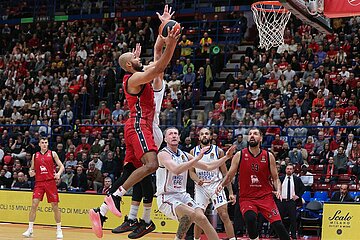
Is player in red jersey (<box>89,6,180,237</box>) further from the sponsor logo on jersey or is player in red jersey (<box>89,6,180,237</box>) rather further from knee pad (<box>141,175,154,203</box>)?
the sponsor logo on jersey

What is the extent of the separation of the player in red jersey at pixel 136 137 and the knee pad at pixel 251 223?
2574 mm

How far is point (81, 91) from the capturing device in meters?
26.0

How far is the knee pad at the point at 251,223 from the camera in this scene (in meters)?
11.0

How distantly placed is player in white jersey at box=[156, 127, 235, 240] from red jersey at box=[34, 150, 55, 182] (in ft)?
20.1

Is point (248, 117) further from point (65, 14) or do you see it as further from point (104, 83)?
point (65, 14)

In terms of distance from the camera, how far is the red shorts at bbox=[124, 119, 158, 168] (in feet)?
29.1

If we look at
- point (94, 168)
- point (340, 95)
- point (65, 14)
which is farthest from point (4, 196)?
point (65, 14)

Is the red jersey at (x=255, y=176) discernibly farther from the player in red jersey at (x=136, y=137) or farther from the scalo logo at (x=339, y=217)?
the scalo logo at (x=339, y=217)

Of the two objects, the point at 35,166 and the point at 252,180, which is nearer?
the point at 252,180

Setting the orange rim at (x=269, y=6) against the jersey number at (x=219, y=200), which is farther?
the orange rim at (x=269, y=6)

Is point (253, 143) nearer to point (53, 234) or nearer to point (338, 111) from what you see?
point (53, 234)

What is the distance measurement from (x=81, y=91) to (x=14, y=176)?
17.1ft

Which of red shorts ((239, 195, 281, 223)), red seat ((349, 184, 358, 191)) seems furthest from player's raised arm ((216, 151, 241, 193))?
red seat ((349, 184, 358, 191))

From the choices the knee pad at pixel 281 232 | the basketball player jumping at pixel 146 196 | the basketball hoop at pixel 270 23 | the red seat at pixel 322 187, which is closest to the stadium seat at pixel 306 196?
the red seat at pixel 322 187
